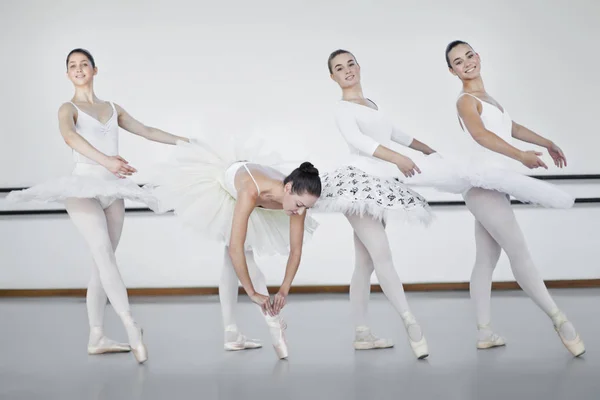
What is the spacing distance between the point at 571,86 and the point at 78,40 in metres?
3.58

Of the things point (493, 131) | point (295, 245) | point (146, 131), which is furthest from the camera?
point (146, 131)

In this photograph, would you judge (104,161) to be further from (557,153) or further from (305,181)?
(557,153)

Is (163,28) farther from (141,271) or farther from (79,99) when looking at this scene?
(79,99)

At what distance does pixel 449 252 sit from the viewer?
18.5 ft

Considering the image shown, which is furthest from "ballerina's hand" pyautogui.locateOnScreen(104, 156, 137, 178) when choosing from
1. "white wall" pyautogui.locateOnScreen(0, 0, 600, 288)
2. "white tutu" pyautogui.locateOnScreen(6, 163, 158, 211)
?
"white wall" pyautogui.locateOnScreen(0, 0, 600, 288)

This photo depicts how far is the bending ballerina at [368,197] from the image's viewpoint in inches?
115

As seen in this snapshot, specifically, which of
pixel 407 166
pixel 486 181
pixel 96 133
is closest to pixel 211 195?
pixel 96 133

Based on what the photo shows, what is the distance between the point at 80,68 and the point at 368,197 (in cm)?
130

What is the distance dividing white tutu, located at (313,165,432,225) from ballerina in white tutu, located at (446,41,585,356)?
0.80 ft

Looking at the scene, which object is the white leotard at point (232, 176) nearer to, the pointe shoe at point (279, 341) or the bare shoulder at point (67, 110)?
the pointe shoe at point (279, 341)

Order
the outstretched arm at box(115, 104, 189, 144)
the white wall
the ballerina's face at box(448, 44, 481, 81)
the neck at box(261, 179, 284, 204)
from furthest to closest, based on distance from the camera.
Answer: the white wall < the outstretched arm at box(115, 104, 189, 144) < the ballerina's face at box(448, 44, 481, 81) < the neck at box(261, 179, 284, 204)

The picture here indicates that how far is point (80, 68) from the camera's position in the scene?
10.5 feet

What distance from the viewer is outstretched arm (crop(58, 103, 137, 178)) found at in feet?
9.60

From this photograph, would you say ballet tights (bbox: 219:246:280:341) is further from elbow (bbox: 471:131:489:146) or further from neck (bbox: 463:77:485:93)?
neck (bbox: 463:77:485:93)
